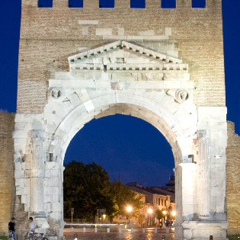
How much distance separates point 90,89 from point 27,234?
196 inches

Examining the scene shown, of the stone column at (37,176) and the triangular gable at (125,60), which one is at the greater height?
the triangular gable at (125,60)

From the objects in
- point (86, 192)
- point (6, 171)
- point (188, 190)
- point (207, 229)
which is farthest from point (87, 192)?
point (207, 229)

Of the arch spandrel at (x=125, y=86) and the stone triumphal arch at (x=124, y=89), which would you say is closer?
the stone triumphal arch at (x=124, y=89)

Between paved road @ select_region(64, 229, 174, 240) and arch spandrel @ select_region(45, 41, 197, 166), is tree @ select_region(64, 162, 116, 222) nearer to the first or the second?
paved road @ select_region(64, 229, 174, 240)

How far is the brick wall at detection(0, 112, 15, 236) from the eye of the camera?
19547mm

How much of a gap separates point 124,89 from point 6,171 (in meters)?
4.56

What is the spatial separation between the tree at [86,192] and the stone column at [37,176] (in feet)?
91.7

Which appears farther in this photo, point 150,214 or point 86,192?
point 150,214

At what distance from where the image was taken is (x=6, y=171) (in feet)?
64.7

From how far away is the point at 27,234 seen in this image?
18.4 metres

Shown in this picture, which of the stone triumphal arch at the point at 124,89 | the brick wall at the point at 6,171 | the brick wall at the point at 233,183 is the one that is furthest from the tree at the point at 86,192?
the brick wall at the point at 233,183

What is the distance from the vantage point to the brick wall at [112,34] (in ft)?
66.2

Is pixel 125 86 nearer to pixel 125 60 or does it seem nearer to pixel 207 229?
pixel 125 60

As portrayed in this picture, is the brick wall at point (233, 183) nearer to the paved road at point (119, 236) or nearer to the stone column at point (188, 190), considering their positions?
the stone column at point (188, 190)
